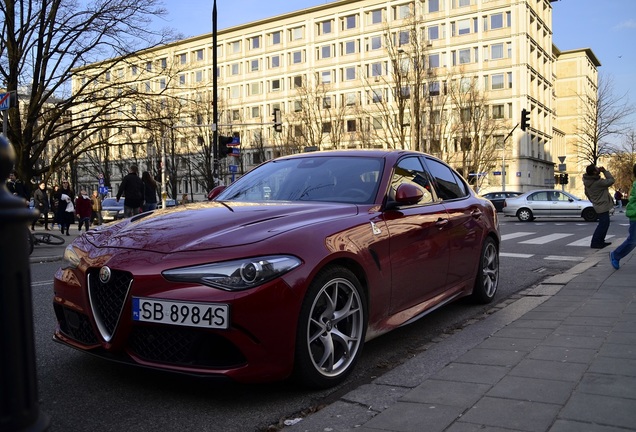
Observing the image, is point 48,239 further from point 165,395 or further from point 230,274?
point 230,274

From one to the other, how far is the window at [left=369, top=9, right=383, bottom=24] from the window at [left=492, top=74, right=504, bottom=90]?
16.3 meters

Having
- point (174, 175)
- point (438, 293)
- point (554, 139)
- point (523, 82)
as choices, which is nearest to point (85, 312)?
point (438, 293)

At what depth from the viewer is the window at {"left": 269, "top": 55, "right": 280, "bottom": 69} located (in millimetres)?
80875

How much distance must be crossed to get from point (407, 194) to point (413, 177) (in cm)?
80

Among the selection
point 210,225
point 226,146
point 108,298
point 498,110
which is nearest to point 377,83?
point 498,110

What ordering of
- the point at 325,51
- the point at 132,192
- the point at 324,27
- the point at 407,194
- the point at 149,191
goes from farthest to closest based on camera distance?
the point at 324,27, the point at 325,51, the point at 149,191, the point at 132,192, the point at 407,194

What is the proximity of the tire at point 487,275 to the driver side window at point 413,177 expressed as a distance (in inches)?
45.5

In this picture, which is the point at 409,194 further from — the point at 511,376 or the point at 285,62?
the point at 285,62

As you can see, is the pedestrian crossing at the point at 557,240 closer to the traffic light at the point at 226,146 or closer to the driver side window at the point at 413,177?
the driver side window at the point at 413,177

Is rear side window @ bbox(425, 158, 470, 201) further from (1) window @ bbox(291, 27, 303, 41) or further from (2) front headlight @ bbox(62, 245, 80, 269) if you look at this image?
(1) window @ bbox(291, 27, 303, 41)

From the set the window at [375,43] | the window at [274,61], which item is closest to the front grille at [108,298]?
the window at [375,43]

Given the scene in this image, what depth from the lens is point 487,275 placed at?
240 inches

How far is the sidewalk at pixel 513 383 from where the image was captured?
109 inches

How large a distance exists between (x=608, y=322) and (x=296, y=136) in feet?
174
